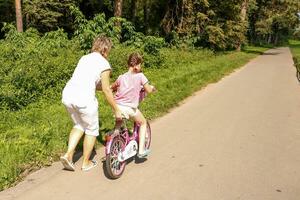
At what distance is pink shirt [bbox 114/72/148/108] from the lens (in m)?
6.09

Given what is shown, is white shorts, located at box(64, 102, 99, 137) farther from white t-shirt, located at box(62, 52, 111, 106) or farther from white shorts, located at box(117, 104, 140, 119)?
white shorts, located at box(117, 104, 140, 119)

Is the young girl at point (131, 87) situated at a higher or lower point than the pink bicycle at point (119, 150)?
higher

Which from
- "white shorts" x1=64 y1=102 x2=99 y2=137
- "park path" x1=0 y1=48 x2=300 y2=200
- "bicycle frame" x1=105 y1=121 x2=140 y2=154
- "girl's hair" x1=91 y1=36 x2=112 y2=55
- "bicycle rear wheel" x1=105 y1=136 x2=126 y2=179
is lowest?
"park path" x1=0 y1=48 x2=300 y2=200

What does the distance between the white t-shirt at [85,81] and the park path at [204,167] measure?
1.06m

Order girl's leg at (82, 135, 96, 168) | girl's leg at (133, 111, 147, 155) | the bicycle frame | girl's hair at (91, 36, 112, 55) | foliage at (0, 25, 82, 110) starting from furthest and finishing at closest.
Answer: foliage at (0, 25, 82, 110), girl's leg at (133, 111, 147, 155), girl's leg at (82, 135, 96, 168), girl's hair at (91, 36, 112, 55), the bicycle frame

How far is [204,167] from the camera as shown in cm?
646

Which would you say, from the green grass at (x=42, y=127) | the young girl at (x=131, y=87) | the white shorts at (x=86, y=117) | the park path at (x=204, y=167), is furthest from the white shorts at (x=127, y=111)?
the green grass at (x=42, y=127)

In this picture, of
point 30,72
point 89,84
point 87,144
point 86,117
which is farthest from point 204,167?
point 30,72

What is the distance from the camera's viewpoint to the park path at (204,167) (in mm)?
5391

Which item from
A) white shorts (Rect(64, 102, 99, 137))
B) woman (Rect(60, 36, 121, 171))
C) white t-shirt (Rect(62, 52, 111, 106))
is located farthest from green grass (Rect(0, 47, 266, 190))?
white t-shirt (Rect(62, 52, 111, 106))

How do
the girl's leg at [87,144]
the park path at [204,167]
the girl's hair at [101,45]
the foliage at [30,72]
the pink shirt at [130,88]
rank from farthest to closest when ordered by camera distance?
the foliage at [30,72] → the pink shirt at [130,88] → the girl's leg at [87,144] → the girl's hair at [101,45] → the park path at [204,167]

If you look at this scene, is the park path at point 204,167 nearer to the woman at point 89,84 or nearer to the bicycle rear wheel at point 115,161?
the bicycle rear wheel at point 115,161

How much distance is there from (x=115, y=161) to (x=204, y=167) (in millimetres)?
1414

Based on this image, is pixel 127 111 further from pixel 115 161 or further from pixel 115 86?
pixel 115 161
